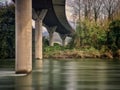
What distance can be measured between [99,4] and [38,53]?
117 feet

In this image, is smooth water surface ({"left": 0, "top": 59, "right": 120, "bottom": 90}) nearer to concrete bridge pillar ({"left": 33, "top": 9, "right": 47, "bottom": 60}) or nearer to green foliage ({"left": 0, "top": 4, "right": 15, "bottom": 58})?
concrete bridge pillar ({"left": 33, "top": 9, "right": 47, "bottom": 60})

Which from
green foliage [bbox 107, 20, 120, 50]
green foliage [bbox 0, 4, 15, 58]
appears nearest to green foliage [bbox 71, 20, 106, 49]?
green foliage [bbox 107, 20, 120, 50]

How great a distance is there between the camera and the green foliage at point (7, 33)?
66125mm

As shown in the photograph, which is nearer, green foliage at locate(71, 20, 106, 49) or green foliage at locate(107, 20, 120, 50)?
green foliage at locate(107, 20, 120, 50)

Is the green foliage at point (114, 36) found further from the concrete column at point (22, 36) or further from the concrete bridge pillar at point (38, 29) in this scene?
the concrete column at point (22, 36)

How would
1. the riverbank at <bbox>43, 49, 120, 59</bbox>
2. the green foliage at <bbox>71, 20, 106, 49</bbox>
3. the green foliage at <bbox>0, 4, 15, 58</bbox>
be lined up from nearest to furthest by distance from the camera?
the green foliage at <bbox>0, 4, 15, 58</bbox>, the riverbank at <bbox>43, 49, 120, 59</bbox>, the green foliage at <bbox>71, 20, 106, 49</bbox>

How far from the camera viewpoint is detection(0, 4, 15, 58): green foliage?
217 feet

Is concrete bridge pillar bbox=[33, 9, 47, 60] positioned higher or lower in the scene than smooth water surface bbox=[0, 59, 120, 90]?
higher

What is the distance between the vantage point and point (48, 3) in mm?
56656

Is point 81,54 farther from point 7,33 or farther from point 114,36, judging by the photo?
point 7,33

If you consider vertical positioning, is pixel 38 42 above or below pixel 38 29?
below

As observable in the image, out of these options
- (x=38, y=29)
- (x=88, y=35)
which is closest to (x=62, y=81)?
(x=38, y=29)

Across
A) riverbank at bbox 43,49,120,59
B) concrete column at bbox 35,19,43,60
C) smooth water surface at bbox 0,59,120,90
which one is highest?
concrete column at bbox 35,19,43,60

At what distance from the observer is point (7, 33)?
67000 mm
